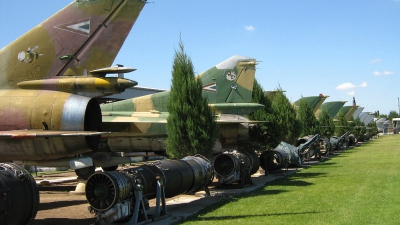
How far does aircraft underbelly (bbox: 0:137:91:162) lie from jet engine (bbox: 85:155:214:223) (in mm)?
2394

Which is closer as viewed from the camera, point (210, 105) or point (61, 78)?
point (61, 78)

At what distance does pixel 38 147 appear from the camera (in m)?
10.5

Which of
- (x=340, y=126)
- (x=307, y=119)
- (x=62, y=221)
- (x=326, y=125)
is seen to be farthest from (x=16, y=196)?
(x=340, y=126)

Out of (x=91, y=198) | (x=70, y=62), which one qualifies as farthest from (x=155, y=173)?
(x=70, y=62)

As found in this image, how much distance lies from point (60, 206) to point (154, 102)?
339 inches

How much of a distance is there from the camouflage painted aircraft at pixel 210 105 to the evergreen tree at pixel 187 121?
365cm

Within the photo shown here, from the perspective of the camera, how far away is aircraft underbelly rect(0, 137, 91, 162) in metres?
10.4

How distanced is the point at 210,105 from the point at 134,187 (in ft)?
36.3

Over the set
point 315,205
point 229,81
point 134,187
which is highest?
point 229,81

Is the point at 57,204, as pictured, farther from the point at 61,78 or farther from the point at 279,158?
the point at 279,158

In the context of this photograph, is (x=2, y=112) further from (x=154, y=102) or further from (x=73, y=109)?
(x=154, y=102)

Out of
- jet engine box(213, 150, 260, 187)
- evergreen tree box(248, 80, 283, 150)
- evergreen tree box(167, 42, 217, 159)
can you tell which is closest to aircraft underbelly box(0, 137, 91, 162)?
evergreen tree box(167, 42, 217, 159)

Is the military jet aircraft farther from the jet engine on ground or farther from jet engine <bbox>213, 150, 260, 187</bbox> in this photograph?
the jet engine on ground

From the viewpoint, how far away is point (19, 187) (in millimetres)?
6629
